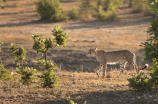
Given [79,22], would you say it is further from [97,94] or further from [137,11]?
[97,94]

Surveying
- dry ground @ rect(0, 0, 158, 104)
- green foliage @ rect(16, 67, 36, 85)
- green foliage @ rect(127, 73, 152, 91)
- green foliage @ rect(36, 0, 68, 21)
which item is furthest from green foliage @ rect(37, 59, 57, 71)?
green foliage @ rect(36, 0, 68, 21)

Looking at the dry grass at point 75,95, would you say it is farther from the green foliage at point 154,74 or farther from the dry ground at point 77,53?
the green foliage at point 154,74

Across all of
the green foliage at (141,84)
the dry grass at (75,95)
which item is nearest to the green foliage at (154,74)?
the green foliage at (141,84)

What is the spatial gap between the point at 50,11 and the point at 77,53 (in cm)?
1155

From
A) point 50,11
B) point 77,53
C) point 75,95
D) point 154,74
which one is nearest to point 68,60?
point 77,53

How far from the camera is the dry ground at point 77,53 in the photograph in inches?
295

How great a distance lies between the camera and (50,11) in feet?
89.8

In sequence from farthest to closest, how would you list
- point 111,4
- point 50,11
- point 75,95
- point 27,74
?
point 111,4, point 50,11, point 27,74, point 75,95

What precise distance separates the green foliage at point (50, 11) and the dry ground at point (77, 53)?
28.2 inches

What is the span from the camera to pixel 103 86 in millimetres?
8672

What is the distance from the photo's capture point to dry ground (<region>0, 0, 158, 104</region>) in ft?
24.6

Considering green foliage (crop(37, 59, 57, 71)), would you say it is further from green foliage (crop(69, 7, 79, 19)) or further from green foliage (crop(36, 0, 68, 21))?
green foliage (crop(69, 7, 79, 19))

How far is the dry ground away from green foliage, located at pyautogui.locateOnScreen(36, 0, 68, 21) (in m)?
0.72

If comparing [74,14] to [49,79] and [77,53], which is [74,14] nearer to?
[77,53]
